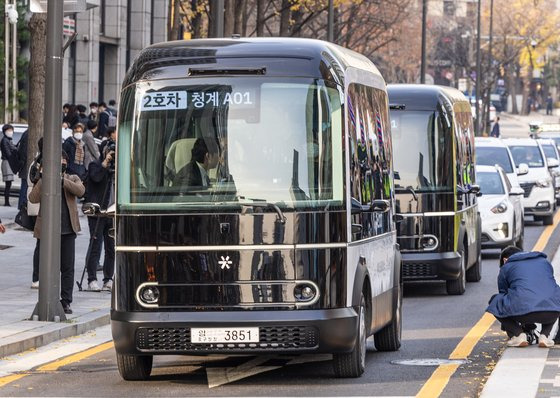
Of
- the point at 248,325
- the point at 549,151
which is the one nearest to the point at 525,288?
the point at 248,325

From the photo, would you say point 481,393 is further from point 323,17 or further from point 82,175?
point 323,17

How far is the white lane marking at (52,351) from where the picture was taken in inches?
505

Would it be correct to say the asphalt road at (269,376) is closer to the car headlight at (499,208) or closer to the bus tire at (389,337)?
the bus tire at (389,337)

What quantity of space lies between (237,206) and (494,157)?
2041cm

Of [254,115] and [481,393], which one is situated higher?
[254,115]

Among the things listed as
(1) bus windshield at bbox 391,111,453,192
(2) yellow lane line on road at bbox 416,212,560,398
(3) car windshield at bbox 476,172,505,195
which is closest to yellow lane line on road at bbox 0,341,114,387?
(2) yellow lane line on road at bbox 416,212,560,398

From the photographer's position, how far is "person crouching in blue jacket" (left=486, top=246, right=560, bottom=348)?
13.3 meters

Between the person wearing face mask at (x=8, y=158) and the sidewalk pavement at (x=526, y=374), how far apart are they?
17.1 m

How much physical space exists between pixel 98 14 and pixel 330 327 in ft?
134

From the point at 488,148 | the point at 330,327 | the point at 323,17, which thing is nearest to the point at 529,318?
the point at 330,327

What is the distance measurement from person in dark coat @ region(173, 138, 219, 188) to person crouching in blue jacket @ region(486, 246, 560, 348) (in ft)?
10.4

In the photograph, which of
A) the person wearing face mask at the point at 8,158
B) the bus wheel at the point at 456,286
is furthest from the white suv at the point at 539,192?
the bus wheel at the point at 456,286

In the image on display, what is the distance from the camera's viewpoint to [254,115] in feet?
38.0

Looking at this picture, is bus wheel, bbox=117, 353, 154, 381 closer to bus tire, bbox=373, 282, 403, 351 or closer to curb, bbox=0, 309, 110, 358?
curb, bbox=0, 309, 110, 358
